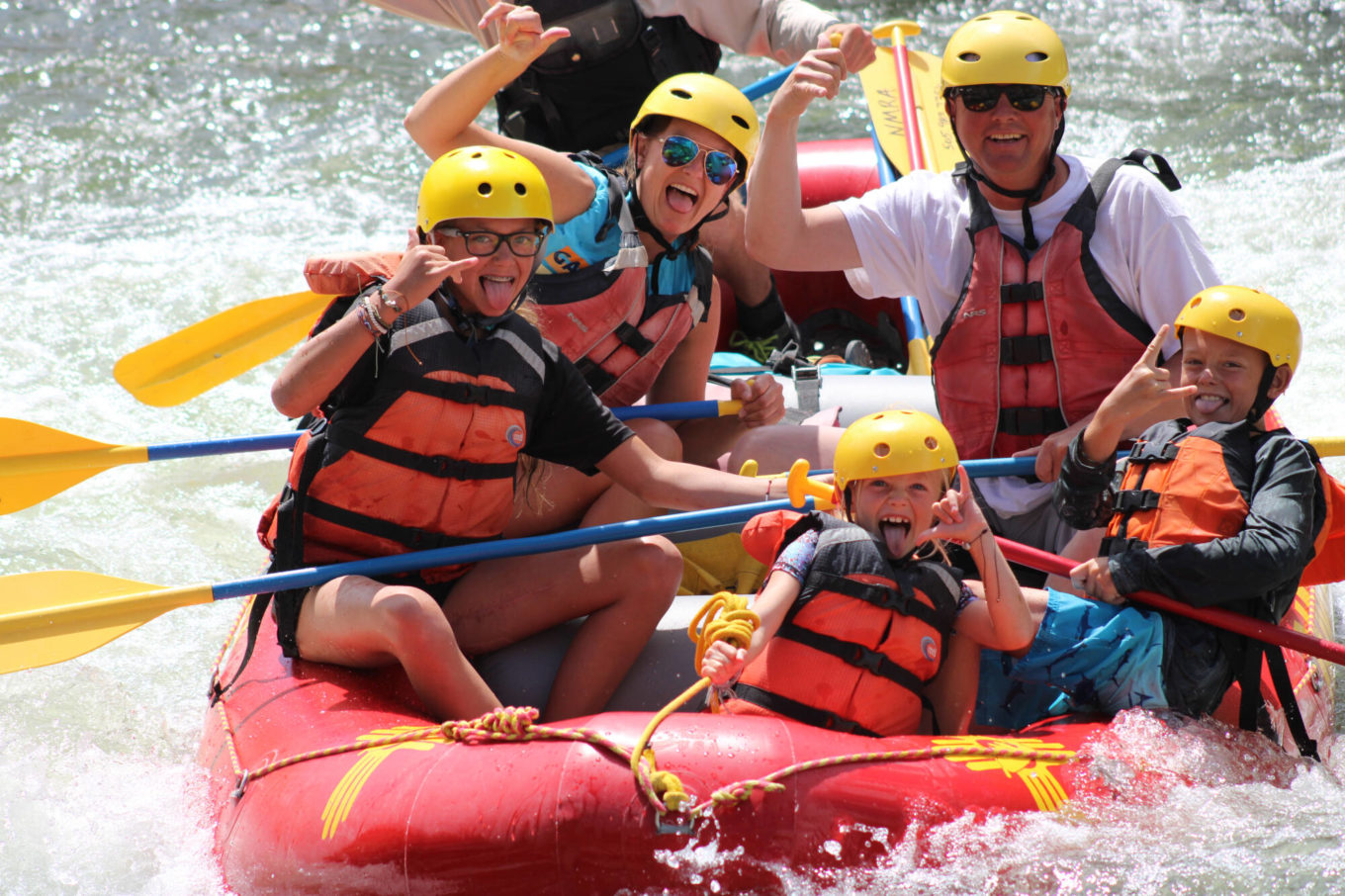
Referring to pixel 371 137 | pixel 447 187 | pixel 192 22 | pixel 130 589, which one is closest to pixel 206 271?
pixel 371 137

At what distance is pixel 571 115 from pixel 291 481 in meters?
1.94

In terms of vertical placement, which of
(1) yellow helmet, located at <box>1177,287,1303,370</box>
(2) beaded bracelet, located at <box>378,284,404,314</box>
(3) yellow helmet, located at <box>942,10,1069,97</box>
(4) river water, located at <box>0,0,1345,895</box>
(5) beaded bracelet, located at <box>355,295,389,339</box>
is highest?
(3) yellow helmet, located at <box>942,10,1069,97</box>

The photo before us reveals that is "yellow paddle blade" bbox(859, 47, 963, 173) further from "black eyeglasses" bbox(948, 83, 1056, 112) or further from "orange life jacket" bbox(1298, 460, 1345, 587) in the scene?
"orange life jacket" bbox(1298, 460, 1345, 587)

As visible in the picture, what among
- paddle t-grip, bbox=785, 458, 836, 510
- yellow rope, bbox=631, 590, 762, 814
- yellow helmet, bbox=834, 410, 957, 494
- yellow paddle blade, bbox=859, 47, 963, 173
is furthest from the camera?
yellow paddle blade, bbox=859, 47, 963, 173

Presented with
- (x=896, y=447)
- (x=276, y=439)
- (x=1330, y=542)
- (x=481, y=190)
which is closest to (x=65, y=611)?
(x=276, y=439)

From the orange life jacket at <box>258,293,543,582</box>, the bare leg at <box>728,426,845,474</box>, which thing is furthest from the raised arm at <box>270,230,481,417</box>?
the bare leg at <box>728,426,845,474</box>

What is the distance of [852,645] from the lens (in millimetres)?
2254

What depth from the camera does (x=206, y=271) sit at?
668 cm

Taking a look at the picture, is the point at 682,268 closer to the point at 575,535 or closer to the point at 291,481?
the point at 575,535

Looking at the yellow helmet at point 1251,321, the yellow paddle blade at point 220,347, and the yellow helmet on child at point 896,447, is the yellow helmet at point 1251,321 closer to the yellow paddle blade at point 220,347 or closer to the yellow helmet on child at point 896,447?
the yellow helmet on child at point 896,447

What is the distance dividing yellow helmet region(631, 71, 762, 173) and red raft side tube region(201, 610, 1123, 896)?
127cm

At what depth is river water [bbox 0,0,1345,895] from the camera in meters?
2.24

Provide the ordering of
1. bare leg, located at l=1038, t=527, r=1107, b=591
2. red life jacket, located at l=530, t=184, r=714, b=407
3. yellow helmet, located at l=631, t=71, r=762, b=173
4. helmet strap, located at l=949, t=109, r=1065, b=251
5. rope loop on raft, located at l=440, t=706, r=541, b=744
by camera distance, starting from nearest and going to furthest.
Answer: rope loop on raft, located at l=440, t=706, r=541, b=744 → bare leg, located at l=1038, t=527, r=1107, b=591 → helmet strap, located at l=949, t=109, r=1065, b=251 → yellow helmet, located at l=631, t=71, r=762, b=173 → red life jacket, located at l=530, t=184, r=714, b=407

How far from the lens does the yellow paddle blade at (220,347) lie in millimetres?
2938
